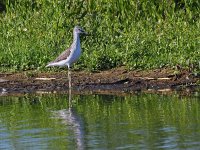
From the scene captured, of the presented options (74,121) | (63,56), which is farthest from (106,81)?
(74,121)

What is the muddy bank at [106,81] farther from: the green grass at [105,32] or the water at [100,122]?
the water at [100,122]

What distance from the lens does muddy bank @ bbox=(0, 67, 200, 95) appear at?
14.6 metres

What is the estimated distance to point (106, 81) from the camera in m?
15.4

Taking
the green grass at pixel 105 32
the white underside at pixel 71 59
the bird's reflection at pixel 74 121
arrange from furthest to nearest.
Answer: the green grass at pixel 105 32 < the white underside at pixel 71 59 < the bird's reflection at pixel 74 121

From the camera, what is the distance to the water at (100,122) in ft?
32.6

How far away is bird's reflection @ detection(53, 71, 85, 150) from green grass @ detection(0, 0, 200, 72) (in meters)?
2.98

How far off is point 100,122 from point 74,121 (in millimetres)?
413

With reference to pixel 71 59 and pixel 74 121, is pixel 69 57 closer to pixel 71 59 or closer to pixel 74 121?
pixel 71 59

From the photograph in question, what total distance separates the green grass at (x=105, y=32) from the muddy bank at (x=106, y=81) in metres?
0.29

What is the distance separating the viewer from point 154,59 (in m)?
16.0

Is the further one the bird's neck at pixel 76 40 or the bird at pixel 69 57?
the bird's neck at pixel 76 40

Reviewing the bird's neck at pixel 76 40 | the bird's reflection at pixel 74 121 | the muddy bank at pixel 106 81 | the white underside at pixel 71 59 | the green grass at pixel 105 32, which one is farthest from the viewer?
the green grass at pixel 105 32

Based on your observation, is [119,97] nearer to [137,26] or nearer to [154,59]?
[154,59]

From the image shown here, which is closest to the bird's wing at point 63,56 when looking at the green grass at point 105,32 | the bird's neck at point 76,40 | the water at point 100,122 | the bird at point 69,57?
the bird at point 69,57
